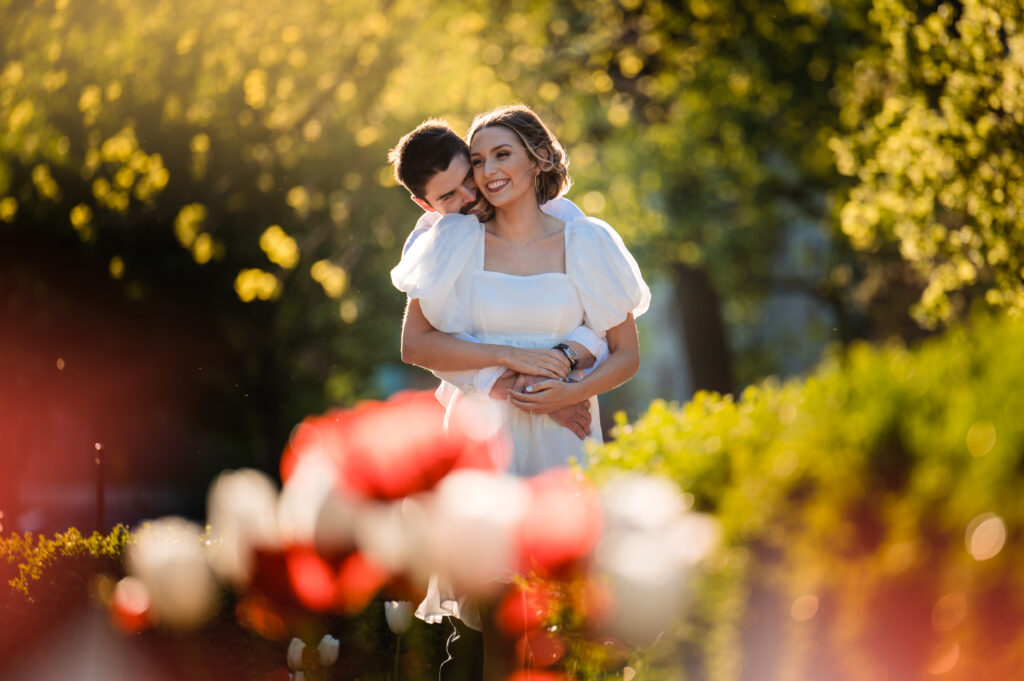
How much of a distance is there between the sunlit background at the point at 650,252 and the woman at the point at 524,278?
1.46 ft

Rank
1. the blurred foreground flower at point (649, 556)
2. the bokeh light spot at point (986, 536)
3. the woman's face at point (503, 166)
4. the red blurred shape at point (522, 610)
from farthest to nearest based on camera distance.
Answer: the woman's face at point (503, 166) → the red blurred shape at point (522, 610) → the blurred foreground flower at point (649, 556) → the bokeh light spot at point (986, 536)

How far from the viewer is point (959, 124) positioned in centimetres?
814

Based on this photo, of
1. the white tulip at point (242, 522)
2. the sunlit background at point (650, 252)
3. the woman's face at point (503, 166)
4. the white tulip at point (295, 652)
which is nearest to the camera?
the sunlit background at point (650, 252)

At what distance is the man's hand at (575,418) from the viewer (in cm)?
440

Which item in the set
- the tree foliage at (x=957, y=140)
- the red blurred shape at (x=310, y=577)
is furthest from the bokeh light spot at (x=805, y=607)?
the tree foliage at (x=957, y=140)

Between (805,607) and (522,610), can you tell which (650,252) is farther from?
(805,607)

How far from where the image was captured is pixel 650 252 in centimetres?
2127

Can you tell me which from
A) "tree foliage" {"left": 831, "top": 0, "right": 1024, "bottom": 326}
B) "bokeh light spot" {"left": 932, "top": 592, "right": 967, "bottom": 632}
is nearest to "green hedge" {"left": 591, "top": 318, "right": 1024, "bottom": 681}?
"bokeh light spot" {"left": 932, "top": 592, "right": 967, "bottom": 632}

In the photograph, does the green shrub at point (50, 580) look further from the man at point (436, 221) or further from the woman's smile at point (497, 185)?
the woman's smile at point (497, 185)

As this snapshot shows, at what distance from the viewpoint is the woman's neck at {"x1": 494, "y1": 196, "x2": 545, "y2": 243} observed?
178 inches

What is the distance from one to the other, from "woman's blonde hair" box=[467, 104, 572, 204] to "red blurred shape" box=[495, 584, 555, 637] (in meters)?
1.69

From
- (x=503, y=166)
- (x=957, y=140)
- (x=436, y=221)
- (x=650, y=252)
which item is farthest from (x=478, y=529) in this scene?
(x=650, y=252)

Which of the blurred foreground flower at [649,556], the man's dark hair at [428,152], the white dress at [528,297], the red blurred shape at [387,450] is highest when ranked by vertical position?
the man's dark hair at [428,152]

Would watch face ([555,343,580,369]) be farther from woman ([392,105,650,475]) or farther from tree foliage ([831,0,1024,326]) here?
tree foliage ([831,0,1024,326])
